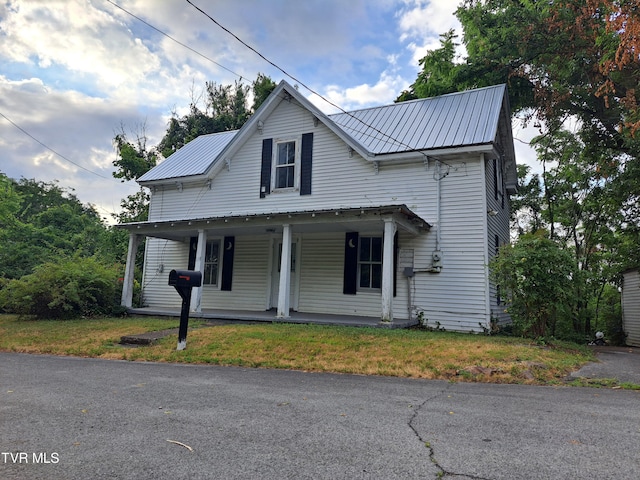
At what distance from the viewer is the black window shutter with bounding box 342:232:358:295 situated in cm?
1166

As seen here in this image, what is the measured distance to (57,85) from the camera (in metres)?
10.7

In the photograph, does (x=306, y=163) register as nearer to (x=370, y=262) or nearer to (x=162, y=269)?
(x=370, y=262)

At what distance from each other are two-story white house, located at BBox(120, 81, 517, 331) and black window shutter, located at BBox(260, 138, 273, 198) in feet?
0.13

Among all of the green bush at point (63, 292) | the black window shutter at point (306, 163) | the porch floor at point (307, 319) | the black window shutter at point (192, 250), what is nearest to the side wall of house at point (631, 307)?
the porch floor at point (307, 319)

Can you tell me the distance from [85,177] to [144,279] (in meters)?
12.2

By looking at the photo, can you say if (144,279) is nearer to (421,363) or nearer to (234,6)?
(234,6)

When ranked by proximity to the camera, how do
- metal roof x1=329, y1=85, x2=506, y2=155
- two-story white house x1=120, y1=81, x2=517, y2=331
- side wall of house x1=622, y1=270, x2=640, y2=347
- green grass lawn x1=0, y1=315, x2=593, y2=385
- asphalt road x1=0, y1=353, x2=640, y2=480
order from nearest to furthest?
asphalt road x1=0, y1=353, x2=640, y2=480 < green grass lawn x1=0, y1=315, x2=593, y2=385 < two-story white house x1=120, y1=81, x2=517, y2=331 < metal roof x1=329, y1=85, x2=506, y2=155 < side wall of house x1=622, y1=270, x2=640, y2=347

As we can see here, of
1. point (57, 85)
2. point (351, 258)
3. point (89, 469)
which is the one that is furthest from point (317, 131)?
point (89, 469)

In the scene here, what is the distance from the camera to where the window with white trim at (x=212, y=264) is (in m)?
13.9

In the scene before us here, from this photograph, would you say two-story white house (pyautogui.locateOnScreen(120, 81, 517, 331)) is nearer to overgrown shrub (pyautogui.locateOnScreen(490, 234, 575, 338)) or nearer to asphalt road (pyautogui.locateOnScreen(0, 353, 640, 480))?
overgrown shrub (pyautogui.locateOnScreen(490, 234, 575, 338))

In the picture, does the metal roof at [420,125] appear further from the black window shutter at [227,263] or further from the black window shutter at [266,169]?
the black window shutter at [227,263]

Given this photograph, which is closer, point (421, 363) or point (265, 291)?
point (421, 363)

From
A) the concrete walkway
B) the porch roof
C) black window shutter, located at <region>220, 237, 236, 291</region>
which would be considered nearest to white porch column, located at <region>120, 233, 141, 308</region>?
the porch roof

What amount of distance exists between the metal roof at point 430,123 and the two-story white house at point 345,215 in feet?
0.19
